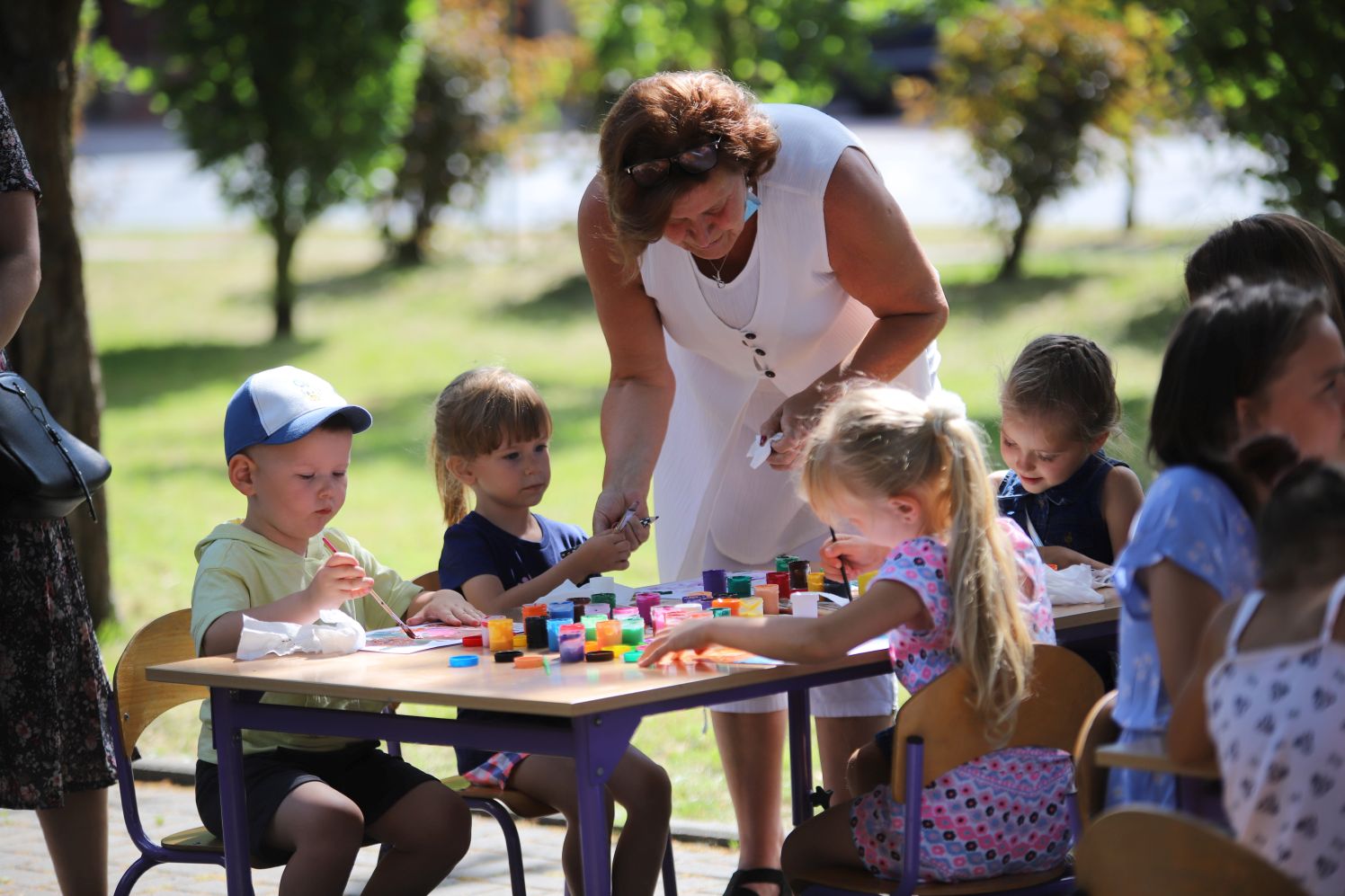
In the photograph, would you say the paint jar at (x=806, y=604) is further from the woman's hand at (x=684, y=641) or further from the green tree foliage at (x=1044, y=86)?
the green tree foliage at (x=1044, y=86)

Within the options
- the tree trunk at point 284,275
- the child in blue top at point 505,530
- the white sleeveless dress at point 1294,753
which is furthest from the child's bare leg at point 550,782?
the tree trunk at point 284,275

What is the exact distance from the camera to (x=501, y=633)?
3297 millimetres

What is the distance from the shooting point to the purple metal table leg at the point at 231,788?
10.7ft

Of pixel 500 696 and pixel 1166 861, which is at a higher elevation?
pixel 500 696

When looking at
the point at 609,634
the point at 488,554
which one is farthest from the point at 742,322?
the point at 609,634

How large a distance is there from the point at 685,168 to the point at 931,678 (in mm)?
1246

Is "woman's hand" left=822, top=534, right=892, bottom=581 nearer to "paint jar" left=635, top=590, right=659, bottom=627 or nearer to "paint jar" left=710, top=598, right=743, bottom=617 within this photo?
"paint jar" left=710, top=598, right=743, bottom=617

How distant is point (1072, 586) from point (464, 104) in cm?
1555

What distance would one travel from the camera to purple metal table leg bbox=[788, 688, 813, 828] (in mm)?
3879

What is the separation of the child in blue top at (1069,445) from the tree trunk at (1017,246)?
12444 mm

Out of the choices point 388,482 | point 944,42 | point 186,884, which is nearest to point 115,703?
point 186,884

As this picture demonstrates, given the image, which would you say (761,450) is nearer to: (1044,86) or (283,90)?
(1044,86)

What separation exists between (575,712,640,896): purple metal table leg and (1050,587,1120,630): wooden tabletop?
35.0 inches

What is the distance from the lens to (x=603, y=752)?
2.80 m
